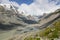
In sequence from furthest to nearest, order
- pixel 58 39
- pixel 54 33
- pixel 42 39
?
pixel 42 39, pixel 54 33, pixel 58 39

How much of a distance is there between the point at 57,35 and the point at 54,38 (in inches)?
65.2

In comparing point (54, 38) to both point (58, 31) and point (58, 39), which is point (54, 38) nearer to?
point (58, 39)

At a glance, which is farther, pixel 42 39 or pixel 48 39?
pixel 42 39

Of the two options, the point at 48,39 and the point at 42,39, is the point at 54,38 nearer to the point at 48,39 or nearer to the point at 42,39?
the point at 48,39

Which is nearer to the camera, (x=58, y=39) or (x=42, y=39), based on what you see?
(x=58, y=39)

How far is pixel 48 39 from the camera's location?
32062 millimetres

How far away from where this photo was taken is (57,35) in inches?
1266

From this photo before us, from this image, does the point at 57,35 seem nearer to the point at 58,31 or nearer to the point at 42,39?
Answer: the point at 58,31

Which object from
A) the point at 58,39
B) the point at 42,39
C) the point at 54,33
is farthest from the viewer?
the point at 42,39

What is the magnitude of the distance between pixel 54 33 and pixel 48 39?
5.98ft

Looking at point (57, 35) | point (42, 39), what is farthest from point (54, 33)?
point (42, 39)

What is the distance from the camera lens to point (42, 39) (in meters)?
34.8

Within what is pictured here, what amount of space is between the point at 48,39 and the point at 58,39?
2346 millimetres

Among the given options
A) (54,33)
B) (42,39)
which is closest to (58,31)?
(54,33)
